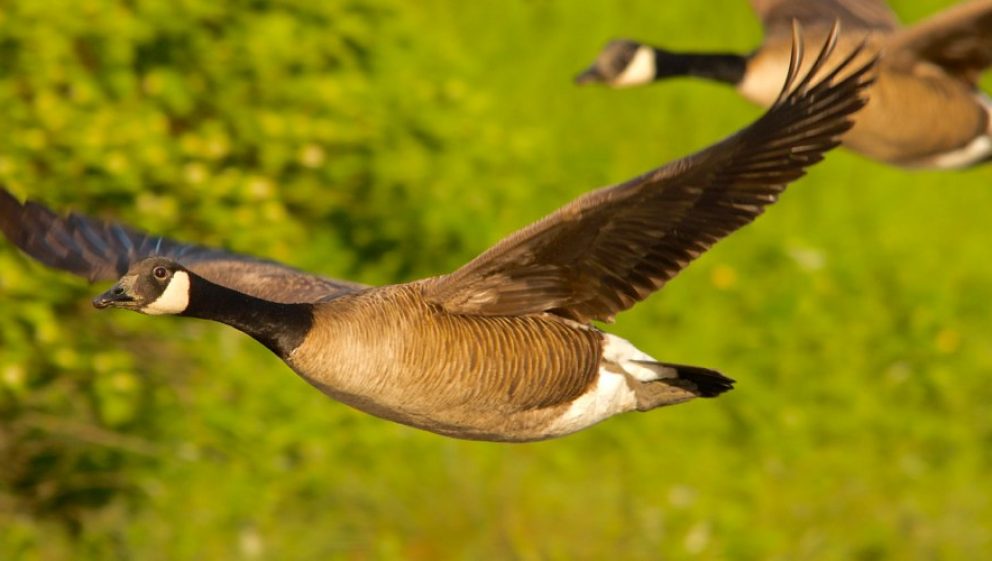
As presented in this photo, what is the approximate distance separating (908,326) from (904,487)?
112 cm

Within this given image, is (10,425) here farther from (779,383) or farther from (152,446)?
(779,383)

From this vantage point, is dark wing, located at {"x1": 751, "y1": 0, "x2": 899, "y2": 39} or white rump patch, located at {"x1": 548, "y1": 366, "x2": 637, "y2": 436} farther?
dark wing, located at {"x1": 751, "y1": 0, "x2": 899, "y2": 39}

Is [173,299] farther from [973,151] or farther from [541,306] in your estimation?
[973,151]

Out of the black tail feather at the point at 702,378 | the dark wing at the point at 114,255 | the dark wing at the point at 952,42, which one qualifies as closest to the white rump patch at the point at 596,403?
the black tail feather at the point at 702,378

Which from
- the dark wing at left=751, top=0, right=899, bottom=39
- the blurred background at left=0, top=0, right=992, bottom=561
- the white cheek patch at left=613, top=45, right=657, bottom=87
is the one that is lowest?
the blurred background at left=0, top=0, right=992, bottom=561

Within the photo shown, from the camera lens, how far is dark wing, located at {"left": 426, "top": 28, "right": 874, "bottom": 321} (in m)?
5.56

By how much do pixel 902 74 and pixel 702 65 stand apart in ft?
2.83

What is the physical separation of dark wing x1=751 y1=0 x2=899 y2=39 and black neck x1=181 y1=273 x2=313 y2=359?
379cm

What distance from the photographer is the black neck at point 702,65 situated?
8617 mm

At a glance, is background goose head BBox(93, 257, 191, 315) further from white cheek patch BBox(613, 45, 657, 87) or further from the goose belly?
white cheek patch BBox(613, 45, 657, 87)

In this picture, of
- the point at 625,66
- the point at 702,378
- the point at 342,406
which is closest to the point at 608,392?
the point at 702,378

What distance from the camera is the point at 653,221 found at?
576 cm

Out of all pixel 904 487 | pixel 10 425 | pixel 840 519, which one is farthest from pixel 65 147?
pixel 904 487

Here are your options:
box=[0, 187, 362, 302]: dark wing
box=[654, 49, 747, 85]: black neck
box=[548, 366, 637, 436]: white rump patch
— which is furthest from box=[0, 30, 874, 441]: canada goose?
box=[654, 49, 747, 85]: black neck
